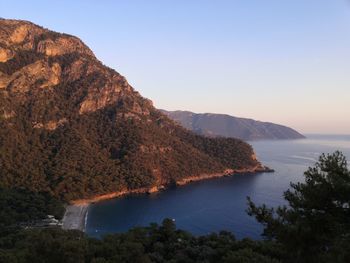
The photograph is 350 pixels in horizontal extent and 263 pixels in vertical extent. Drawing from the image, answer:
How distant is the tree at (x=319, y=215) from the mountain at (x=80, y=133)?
55.7 meters

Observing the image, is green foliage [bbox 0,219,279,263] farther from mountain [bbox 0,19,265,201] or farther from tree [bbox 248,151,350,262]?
mountain [bbox 0,19,265,201]

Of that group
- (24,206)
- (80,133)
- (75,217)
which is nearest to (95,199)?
(75,217)

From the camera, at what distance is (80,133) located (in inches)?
3469

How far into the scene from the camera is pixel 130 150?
8669 cm

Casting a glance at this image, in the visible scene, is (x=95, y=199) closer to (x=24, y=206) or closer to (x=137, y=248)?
(x=24, y=206)

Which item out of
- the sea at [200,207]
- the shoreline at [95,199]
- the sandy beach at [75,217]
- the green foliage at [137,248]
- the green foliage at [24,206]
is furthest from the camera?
the sea at [200,207]

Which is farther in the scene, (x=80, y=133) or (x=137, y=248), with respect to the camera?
(x=80, y=133)

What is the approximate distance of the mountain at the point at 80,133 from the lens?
72125 millimetres

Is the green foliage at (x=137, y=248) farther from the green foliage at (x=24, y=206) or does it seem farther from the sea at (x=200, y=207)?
the sea at (x=200, y=207)

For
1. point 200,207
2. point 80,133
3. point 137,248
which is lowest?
point 200,207

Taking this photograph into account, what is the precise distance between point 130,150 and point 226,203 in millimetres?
27680

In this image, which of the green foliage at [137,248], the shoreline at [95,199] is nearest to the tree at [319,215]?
the green foliage at [137,248]

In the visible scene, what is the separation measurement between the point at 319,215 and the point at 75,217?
156 ft

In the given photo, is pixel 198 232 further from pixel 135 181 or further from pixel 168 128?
pixel 168 128
